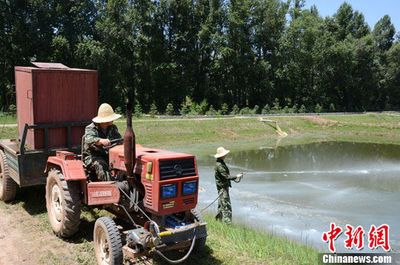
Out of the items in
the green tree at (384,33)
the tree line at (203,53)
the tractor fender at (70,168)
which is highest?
the green tree at (384,33)

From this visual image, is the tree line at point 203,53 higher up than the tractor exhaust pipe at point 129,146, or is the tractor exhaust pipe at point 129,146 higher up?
the tree line at point 203,53

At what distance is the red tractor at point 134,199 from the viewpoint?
541 centimetres

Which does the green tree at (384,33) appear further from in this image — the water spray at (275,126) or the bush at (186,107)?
the water spray at (275,126)

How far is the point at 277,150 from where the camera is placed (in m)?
24.9

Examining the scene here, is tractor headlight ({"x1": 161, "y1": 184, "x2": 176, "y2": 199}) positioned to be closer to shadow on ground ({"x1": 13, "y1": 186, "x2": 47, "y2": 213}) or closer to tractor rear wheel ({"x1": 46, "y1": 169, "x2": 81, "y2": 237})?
tractor rear wheel ({"x1": 46, "y1": 169, "x2": 81, "y2": 237})

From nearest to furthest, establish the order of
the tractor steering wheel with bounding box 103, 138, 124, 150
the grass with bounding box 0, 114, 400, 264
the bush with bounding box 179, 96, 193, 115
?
the grass with bounding box 0, 114, 400, 264
the tractor steering wheel with bounding box 103, 138, 124, 150
the bush with bounding box 179, 96, 193, 115

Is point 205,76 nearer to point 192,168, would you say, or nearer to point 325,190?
point 325,190

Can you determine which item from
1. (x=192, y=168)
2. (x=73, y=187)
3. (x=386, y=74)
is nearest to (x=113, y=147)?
(x=73, y=187)

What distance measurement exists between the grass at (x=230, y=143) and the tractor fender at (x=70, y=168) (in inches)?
42.4

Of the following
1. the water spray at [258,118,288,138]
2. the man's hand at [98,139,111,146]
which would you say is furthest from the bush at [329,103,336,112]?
the man's hand at [98,139,111,146]

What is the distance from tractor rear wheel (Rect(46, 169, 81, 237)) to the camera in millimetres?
6504

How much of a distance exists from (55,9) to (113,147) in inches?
1636

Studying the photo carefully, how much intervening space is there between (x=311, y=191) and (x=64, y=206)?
9.35 metres

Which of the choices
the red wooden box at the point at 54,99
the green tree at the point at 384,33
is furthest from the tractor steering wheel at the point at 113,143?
the green tree at the point at 384,33
